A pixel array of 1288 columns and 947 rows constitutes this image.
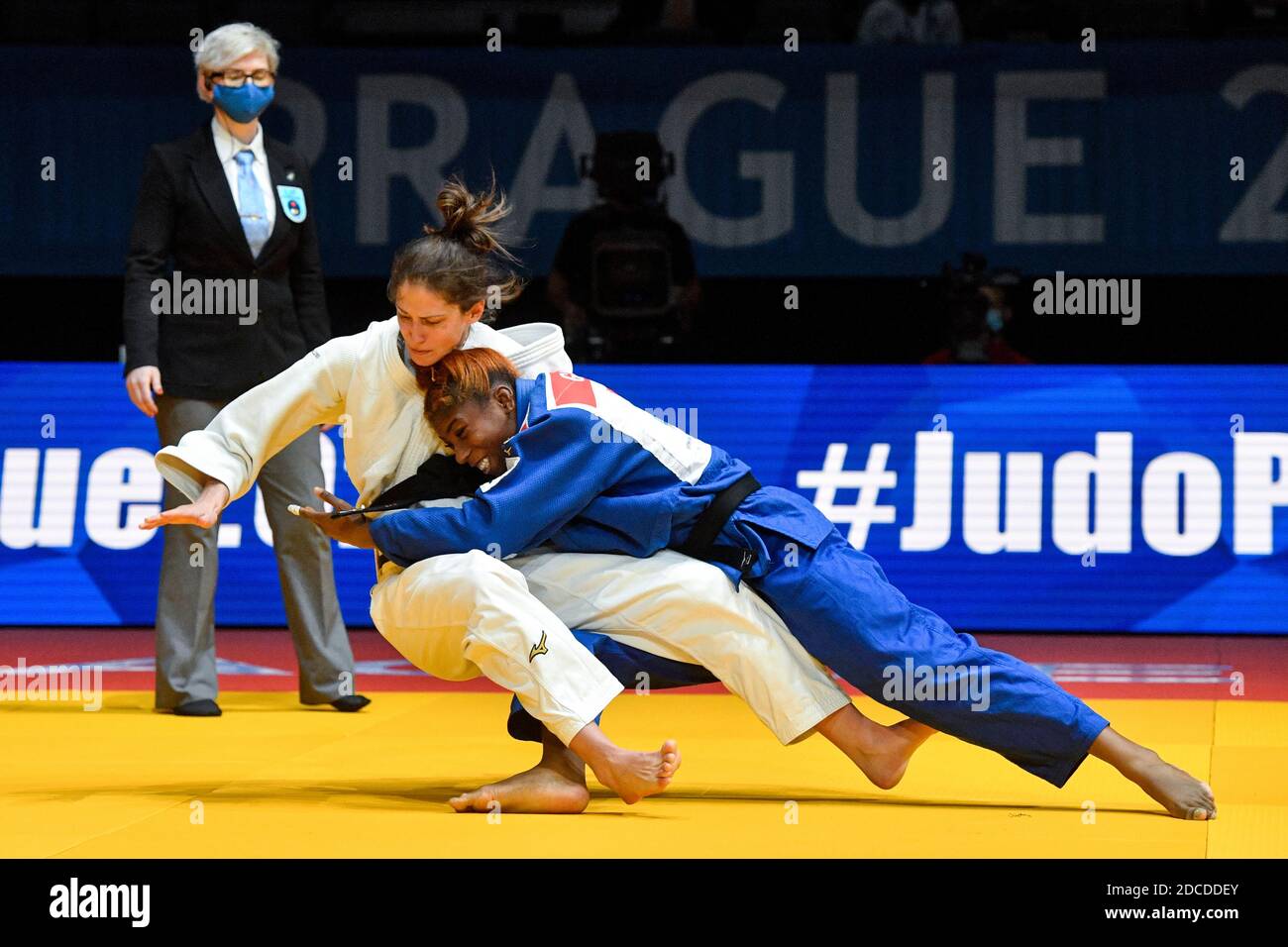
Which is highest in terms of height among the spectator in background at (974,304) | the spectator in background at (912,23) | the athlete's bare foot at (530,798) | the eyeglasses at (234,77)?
the spectator in background at (912,23)

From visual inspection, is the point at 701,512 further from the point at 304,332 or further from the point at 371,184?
the point at 371,184

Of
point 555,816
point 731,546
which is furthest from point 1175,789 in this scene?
point 555,816

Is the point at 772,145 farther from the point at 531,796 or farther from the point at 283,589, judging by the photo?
the point at 531,796

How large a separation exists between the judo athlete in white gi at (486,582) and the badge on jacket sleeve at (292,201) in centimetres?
145

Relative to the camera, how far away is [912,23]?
373 inches

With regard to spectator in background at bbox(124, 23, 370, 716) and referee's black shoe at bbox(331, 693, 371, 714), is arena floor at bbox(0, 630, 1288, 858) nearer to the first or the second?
referee's black shoe at bbox(331, 693, 371, 714)

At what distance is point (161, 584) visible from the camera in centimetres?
547

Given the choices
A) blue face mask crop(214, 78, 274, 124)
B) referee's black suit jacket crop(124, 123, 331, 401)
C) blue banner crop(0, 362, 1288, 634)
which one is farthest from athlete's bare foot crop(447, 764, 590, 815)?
blue banner crop(0, 362, 1288, 634)

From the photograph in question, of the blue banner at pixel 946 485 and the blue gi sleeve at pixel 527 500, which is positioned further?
the blue banner at pixel 946 485

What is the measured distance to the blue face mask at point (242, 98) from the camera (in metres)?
5.43

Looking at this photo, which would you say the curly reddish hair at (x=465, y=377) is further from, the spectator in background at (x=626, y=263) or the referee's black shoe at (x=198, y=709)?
the spectator in background at (x=626, y=263)

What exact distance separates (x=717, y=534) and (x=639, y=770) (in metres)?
0.55

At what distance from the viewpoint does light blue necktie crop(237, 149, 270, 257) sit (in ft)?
18.1

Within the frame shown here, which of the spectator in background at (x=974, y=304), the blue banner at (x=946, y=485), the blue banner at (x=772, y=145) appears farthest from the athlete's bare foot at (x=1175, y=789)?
the blue banner at (x=772, y=145)
